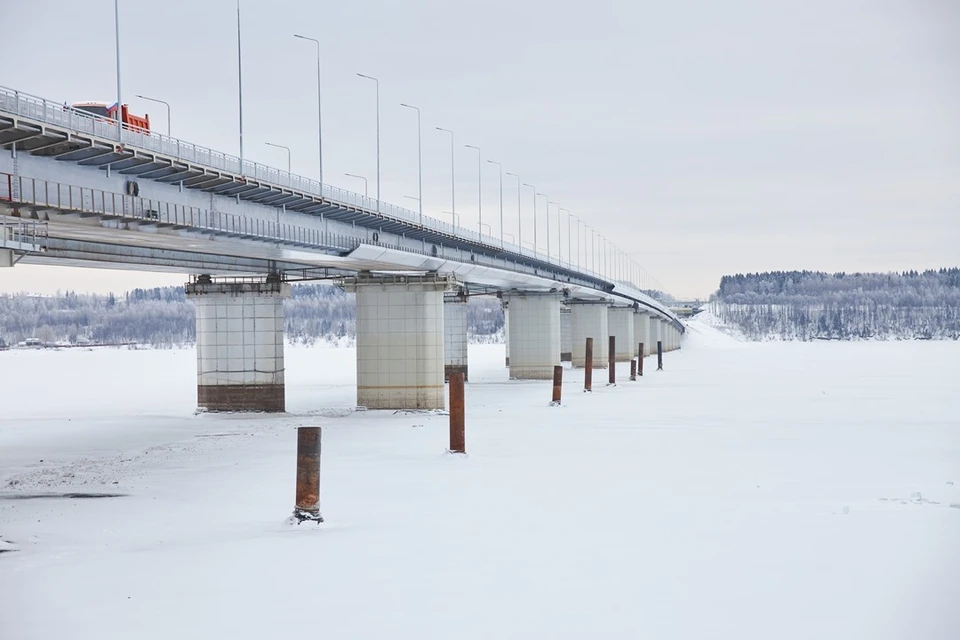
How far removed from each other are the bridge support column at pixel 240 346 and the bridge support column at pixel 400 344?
177 inches

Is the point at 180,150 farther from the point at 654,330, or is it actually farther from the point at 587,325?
the point at 654,330

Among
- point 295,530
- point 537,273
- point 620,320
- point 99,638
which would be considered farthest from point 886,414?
point 620,320

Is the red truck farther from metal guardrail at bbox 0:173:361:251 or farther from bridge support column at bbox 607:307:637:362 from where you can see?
bridge support column at bbox 607:307:637:362

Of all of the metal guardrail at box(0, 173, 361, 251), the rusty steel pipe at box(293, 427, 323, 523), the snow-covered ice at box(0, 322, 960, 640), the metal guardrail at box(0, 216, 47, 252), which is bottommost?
the snow-covered ice at box(0, 322, 960, 640)

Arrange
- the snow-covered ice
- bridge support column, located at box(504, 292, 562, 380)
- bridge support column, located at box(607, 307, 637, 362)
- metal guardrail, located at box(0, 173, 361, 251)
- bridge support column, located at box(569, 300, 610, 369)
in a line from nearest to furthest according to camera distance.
Result: the snow-covered ice, metal guardrail, located at box(0, 173, 361, 251), bridge support column, located at box(504, 292, 562, 380), bridge support column, located at box(569, 300, 610, 369), bridge support column, located at box(607, 307, 637, 362)

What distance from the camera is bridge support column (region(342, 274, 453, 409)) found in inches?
1983

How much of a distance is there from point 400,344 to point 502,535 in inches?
1305

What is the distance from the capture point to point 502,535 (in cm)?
1781

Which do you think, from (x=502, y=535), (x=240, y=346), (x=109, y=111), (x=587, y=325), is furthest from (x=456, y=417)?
(x=587, y=325)

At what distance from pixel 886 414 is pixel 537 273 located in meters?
43.3

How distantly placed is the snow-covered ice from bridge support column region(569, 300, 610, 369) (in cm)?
6634

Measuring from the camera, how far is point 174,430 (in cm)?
4247

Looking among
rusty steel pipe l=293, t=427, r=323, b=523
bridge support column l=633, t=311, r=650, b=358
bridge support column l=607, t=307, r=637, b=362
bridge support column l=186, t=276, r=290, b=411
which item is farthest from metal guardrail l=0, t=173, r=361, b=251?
bridge support column l=633, t=311, r=650, b=358

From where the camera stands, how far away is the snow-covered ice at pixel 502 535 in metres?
12.9
